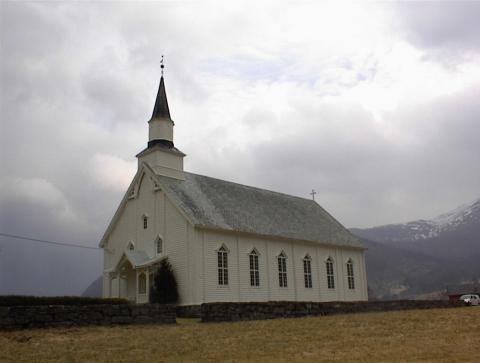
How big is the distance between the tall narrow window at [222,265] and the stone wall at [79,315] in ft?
35.9

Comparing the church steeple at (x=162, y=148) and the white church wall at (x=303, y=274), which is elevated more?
the church steeple at (x=162, y=148)

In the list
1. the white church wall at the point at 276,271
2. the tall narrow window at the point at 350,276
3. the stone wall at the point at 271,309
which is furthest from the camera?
the tall narrow window at the point at 350,276

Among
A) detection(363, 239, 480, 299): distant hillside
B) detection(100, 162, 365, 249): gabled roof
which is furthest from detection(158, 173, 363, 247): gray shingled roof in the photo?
detection(363, 239, 480, 299): distant hillside

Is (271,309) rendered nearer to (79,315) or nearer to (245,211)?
A: (79,315)

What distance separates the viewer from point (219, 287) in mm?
35969

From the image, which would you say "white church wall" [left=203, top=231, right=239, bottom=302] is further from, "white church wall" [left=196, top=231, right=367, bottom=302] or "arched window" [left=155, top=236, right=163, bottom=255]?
"arched window" [left=155, top=236, right=163, bottom=255]

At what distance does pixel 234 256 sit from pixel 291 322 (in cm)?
1461

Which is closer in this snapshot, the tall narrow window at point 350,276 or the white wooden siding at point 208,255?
the white wooden siding at point 208,255

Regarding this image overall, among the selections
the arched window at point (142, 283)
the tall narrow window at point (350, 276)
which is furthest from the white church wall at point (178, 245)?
the tall narrow window at point (350, 276)

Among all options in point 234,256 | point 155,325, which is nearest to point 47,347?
point 155,325

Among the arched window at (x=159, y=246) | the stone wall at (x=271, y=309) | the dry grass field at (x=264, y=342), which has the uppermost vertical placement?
the arched window at (x=159, y=246)

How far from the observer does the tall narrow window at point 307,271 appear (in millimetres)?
43094

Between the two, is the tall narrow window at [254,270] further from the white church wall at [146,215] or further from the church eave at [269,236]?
the white church wall at [146,215]

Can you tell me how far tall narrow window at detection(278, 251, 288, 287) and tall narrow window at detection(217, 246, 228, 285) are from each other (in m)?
5.53
